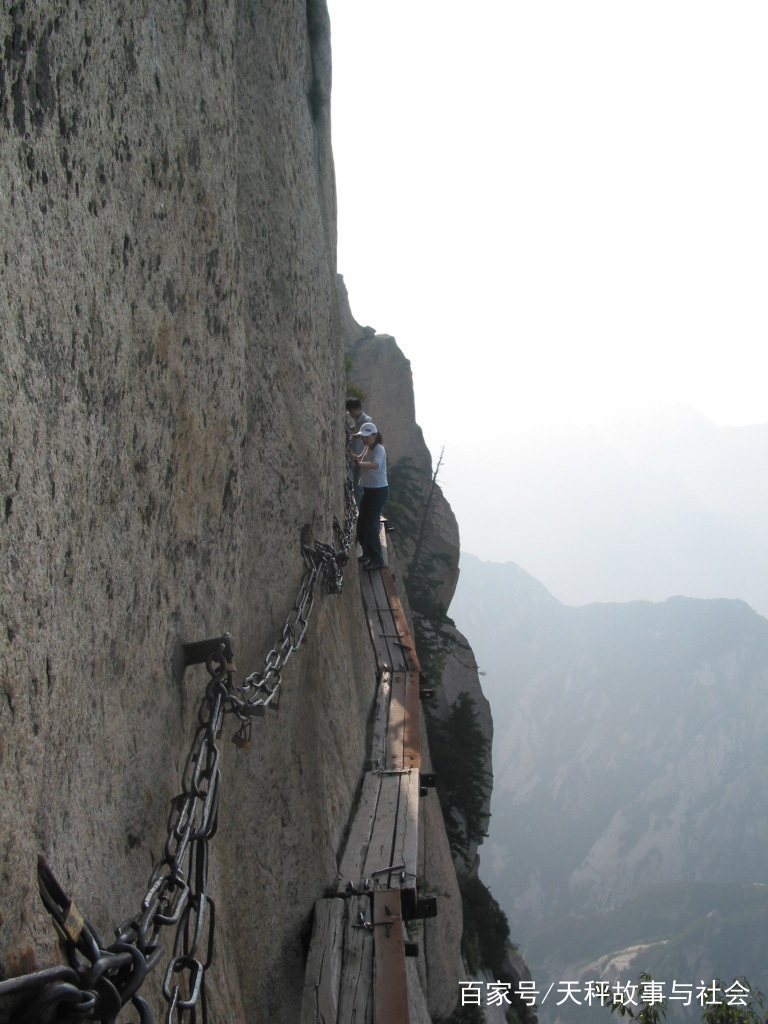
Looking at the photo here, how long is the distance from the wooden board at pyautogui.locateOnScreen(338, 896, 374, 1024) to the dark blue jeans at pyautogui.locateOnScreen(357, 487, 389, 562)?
5.58m

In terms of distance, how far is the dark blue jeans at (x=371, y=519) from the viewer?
423 inches

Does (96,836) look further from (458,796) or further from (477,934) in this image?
(477,934)

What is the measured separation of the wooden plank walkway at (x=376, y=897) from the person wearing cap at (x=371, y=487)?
2.29 meters

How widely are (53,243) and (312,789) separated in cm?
490

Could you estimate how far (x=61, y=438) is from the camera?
8.54ft

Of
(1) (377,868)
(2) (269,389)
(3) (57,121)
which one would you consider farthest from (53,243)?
(1) (377,868)

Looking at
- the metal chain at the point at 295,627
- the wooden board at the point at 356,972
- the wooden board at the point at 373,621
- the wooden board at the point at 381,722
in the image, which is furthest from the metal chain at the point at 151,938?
the wooden board at the point at 373,621

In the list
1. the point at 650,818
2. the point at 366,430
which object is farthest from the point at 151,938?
the point at 650,818

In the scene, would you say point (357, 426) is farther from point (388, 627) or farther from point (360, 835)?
point (360, 835)

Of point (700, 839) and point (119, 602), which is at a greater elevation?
point (119, 602)

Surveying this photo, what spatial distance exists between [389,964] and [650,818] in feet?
558

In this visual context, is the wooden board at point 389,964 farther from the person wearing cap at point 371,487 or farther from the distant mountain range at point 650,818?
the distant mountain range at point 650,818

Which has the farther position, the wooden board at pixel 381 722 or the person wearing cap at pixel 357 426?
the person wearing cap at pixel 357 426

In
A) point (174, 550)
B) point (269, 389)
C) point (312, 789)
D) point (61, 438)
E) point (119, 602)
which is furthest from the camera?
point (312, 789)
